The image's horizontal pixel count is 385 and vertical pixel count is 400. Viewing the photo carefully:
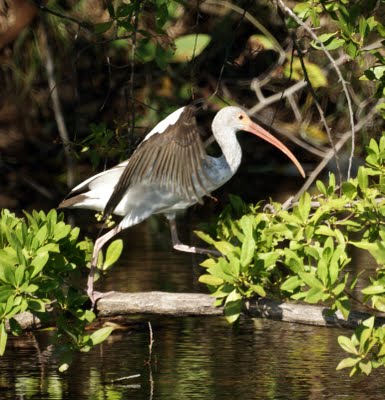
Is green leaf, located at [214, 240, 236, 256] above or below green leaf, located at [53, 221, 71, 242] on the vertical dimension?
below

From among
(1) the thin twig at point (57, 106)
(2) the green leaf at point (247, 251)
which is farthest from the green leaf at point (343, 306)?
(1) the thin twig at point (57, 106)

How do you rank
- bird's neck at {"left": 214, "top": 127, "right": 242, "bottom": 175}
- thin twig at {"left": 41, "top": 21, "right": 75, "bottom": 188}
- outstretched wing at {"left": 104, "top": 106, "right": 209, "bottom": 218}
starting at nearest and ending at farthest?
outstretched wing at {"left": 104, "top": 106, "right": 209, "bottom": 218}, bird's neck at {"left": 214, "top": 127, "right": 242, "bottom": 175}, thin twig at {"left": 41, "top": 21, "right": 75, "bottom": 188}

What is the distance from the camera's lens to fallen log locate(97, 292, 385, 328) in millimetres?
4719

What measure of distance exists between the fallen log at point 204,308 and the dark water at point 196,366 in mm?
289

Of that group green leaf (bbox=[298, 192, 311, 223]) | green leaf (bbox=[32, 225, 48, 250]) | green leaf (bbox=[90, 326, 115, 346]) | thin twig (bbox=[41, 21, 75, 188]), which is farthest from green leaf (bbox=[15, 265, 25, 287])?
thin twig (bbox=[41, 21, 75, 188])

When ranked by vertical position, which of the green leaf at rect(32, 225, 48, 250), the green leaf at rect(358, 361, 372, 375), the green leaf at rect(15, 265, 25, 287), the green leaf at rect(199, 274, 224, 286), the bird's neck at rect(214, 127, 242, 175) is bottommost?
the green leaf at rect(358, 361, 372, 375)

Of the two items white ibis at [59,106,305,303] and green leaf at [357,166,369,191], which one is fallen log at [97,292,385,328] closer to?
white ibis at [59,106,305,303]

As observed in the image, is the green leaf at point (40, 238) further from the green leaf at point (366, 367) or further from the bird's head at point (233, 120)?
the bird's head at point (233, 120)

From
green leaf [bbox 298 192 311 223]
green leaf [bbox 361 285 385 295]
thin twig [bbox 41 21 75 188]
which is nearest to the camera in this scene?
green leaf [bbox 361 285 385 295]

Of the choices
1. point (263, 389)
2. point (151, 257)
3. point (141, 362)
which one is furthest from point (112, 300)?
point (151, 257)

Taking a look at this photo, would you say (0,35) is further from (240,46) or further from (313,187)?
(313,187)

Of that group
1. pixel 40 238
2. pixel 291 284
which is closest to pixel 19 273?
pixel 40 238

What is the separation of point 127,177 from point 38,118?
21.7 feet

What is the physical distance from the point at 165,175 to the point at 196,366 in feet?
3.10
